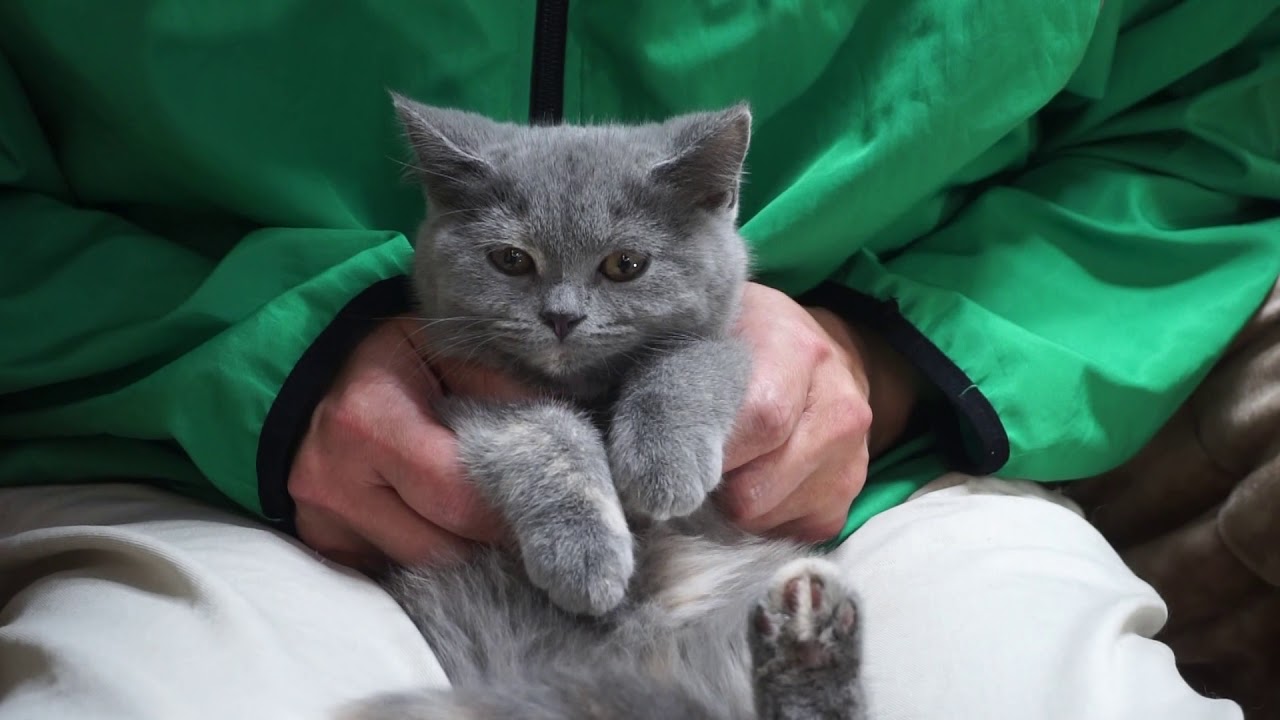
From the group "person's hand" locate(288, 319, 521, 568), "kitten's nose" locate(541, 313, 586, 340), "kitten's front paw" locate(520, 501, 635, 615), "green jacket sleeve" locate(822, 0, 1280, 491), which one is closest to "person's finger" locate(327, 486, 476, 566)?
"person's hand" locate(288, 319, 521, 568)

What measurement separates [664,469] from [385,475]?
1.00 ft

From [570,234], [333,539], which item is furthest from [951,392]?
[333,539]

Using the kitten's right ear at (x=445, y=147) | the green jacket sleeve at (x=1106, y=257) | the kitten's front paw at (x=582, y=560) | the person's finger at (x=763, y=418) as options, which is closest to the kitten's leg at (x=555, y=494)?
the kitten's front paw at (x=582, y=560)

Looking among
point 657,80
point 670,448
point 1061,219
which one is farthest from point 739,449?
point 1061,219

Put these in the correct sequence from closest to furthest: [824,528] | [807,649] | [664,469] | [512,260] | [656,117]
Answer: [807,649], [664,469], [512,260], [824,528], [656,117]

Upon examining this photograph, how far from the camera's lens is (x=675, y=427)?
897 millimetres

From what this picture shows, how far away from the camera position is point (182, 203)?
1.12 metres

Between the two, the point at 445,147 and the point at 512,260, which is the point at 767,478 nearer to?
the point at 512,260

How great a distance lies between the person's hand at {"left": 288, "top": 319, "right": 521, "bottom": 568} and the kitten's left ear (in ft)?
0.99

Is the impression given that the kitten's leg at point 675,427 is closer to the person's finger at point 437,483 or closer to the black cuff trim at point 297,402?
the person's finger at point 437,483

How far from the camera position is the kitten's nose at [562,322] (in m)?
0.92

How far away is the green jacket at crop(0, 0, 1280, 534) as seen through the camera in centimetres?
98

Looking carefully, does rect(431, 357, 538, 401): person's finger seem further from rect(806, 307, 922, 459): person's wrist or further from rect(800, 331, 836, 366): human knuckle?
rect(806, 307, 922, 459): person's wrist

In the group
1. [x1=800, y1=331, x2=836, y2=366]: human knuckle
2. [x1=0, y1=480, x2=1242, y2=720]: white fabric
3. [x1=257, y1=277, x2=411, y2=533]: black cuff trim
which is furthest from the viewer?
[x1=800, y1=331, x2=836, y2=366]: human knuckle
